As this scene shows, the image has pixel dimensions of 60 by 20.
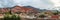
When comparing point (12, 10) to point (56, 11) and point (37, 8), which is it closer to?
point (37, 8)

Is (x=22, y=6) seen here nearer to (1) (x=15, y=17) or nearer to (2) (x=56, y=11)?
(1) (x=15, y=17)

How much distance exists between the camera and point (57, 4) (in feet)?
12.7

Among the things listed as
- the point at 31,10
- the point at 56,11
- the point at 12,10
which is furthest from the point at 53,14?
the point at 12,10

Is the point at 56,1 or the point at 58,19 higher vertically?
the point at 56,1

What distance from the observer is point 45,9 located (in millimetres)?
3865

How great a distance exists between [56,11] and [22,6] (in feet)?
1.55

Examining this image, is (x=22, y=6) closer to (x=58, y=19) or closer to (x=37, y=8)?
(x=37, y=8)

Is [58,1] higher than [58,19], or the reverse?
[58,1]

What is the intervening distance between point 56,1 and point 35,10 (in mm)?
315

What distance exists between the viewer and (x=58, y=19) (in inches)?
151

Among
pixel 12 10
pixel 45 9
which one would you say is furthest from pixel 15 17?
pixel 45 9

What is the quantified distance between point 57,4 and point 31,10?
368 millimetres

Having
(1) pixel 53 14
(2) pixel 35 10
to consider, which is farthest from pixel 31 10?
(1) pixel 53 14

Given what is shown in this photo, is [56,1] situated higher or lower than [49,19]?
higher
